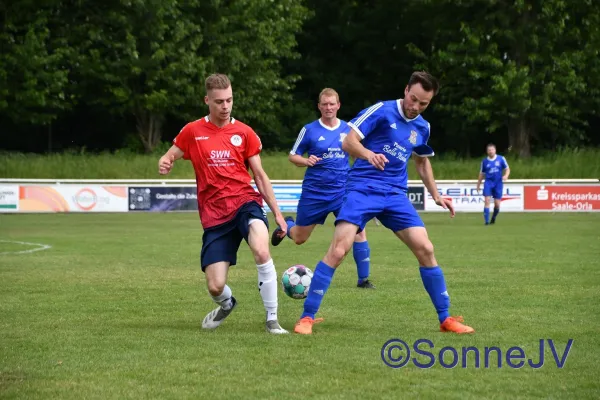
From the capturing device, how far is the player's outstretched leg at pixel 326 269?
859 cm

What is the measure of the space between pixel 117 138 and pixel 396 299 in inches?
1593

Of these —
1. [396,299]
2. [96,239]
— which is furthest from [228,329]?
[96,239]

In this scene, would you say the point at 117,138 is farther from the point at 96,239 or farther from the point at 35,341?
the point at 35,341

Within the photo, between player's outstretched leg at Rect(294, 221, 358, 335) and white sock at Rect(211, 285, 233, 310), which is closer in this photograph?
player's outstretched leg at Rect(294, 221, 358, 335)

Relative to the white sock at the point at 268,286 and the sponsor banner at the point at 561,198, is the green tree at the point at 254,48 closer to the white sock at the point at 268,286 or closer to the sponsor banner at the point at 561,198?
the sponsor banner at the point at 561,198

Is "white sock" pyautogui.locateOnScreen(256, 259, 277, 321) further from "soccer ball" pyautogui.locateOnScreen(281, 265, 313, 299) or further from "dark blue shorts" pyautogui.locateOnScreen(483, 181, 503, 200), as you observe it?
"dark blue shorts" pyautogui.locateOnScreen(483, 181, 503, 200)

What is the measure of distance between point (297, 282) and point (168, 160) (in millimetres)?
2166

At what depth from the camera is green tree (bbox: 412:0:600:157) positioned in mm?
46094

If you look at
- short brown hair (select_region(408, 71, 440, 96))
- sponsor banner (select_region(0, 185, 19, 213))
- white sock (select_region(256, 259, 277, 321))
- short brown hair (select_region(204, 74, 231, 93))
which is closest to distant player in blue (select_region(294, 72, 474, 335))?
short brown hair (select_region(408, 71, 440, 96))

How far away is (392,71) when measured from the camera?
52.9 m

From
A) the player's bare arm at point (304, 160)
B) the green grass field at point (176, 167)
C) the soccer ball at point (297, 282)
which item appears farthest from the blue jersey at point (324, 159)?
the green grass field at point (176, 167)

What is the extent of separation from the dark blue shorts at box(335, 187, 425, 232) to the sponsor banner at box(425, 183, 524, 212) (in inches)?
1010

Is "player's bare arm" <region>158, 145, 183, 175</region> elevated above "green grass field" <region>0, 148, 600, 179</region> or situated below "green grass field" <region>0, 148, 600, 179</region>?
above

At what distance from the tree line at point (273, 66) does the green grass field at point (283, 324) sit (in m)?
28.1
